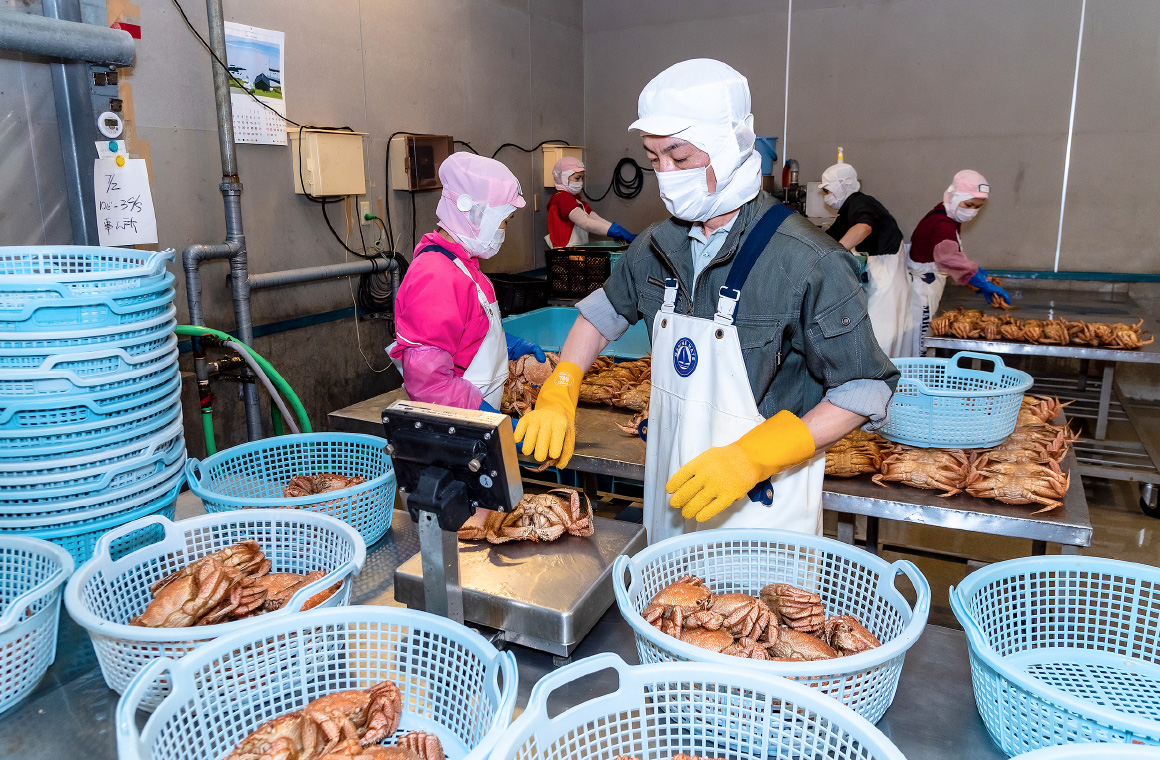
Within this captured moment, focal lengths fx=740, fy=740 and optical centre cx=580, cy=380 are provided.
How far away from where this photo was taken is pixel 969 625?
1249mm

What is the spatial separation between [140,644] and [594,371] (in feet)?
10.1

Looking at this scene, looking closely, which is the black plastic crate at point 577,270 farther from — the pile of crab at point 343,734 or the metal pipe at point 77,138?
the pile of crab at point 343,734

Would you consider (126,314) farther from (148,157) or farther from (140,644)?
(148,157)

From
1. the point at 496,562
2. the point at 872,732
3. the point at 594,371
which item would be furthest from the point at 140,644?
the point at 594,371

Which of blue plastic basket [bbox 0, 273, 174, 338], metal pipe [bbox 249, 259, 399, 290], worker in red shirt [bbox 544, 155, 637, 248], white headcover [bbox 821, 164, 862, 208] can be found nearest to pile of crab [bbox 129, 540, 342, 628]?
blue plastic basket [bbox 0, 273, 174, 338]

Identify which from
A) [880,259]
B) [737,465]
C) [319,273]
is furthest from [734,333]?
[880,259]

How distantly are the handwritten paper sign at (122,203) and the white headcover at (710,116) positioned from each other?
309 cm

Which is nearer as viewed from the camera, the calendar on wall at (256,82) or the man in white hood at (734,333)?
the man in white hood at (734,333)

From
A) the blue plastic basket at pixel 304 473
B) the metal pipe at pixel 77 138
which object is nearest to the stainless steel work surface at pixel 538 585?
the blue plastic basket at pixel 304 473

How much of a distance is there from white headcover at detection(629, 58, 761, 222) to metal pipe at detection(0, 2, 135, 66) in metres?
2.82

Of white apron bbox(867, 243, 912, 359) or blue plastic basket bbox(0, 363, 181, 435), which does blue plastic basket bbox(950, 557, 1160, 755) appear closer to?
blue plastic basket bbox(0, 363, 181, 435)

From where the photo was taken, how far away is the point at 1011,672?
1.15 m

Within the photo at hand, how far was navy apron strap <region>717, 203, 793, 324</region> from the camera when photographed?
1.92m

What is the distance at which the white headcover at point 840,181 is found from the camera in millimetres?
6846
